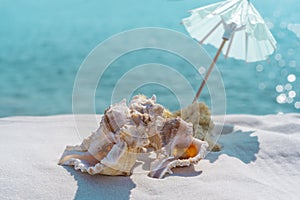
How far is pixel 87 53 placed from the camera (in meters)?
5.70

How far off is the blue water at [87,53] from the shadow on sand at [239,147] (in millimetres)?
1714

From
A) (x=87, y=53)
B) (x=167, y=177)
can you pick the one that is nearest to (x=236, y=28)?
(x=167, y=177)

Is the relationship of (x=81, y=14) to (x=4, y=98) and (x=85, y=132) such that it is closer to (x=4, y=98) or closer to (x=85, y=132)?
(x=4, y=98)

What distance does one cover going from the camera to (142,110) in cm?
153

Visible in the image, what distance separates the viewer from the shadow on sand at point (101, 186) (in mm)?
1390

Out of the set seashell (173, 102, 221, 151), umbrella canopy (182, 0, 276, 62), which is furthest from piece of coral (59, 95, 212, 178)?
umbrella canopy (182, 0, 276, 62)

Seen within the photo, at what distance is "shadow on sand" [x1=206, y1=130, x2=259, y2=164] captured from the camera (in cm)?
189

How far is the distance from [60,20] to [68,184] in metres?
6.46

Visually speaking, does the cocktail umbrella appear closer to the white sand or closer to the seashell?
the seashell

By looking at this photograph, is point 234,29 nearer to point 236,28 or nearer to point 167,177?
point 236,28

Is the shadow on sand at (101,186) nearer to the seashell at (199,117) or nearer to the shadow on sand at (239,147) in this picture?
the shadow on sand at (239,147)

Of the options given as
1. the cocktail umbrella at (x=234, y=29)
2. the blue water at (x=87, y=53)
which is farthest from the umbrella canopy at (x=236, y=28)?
the blue water at (x=87, y=53)

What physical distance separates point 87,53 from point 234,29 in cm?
385

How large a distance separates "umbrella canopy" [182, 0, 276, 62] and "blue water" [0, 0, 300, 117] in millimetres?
1539
